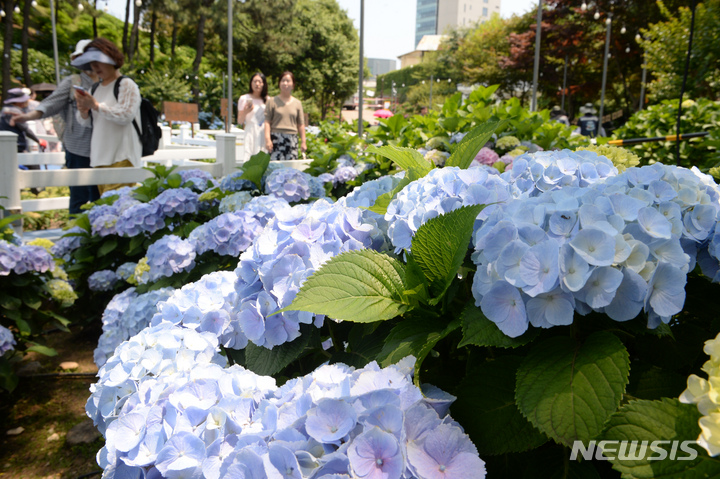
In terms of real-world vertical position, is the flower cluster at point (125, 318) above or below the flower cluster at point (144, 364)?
below

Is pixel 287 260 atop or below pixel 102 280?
atop

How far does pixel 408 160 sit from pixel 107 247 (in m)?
2.73

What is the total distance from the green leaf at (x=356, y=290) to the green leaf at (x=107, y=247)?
2.82 m

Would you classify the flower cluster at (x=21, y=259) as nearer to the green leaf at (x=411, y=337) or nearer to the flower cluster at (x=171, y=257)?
the flower cluster at (x=171, y=257)

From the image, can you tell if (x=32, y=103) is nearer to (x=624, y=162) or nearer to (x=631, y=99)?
(x=624, y=162)

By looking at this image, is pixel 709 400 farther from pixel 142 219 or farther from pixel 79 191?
pixel 79 191

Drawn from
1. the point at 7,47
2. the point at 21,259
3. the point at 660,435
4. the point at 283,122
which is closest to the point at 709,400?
the point at 660,435

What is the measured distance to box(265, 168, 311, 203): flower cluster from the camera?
258cm

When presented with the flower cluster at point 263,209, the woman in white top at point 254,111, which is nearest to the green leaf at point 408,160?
the flower cluster at point 263,209

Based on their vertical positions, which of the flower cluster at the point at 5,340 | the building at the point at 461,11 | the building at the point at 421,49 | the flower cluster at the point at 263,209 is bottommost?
the flower cluster at the point at 5,340

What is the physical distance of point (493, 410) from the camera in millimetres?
698

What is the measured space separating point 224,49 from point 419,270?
36881mm

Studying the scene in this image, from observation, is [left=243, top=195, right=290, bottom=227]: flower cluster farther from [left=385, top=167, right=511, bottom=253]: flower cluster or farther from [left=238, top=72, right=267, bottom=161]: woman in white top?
[left=238, top=72, right=267, bottom=161]: woman in white top

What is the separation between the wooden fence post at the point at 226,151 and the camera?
4160 millimetres
